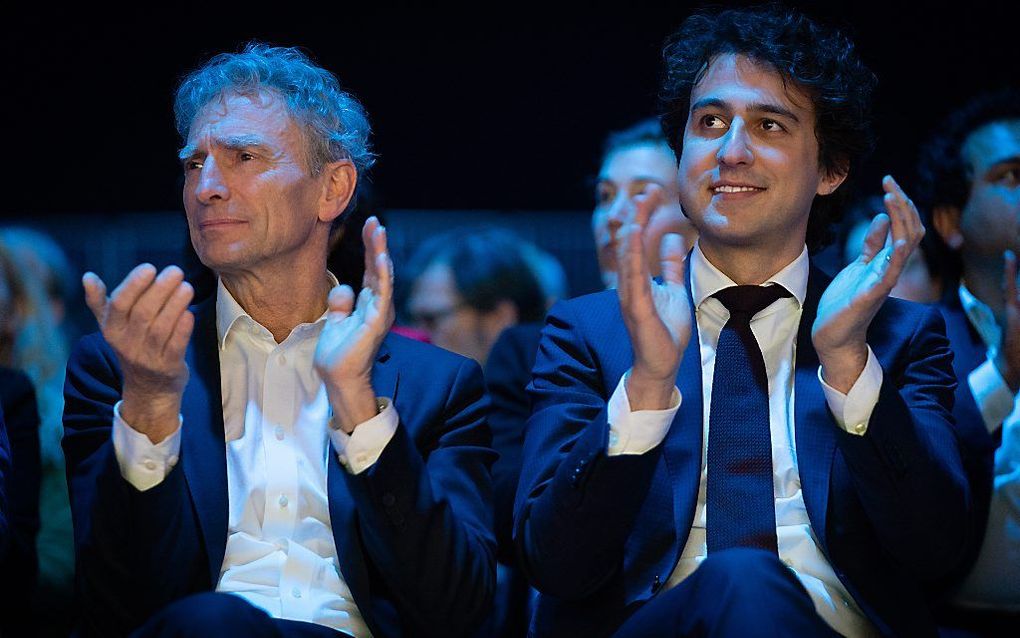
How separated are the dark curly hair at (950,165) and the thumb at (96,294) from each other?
1.96 meters

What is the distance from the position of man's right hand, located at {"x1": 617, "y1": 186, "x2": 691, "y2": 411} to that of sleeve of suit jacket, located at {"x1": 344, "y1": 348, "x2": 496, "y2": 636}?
0.36 m

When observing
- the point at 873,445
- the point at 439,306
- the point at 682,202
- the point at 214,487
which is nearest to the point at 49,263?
the point at 439,306

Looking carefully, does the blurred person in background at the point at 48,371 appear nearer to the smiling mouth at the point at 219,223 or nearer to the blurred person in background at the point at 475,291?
the smiling mouth at the point at 219,223

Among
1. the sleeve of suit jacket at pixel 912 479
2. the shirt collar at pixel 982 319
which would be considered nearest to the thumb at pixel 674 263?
the sleeve of suit jacket at pixel 912 479

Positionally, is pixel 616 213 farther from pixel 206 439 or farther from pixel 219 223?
pixel 206 439

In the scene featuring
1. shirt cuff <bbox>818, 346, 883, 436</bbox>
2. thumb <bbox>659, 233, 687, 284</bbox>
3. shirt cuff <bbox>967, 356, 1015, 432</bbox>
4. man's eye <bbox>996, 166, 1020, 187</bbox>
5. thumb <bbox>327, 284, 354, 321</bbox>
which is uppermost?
thumb <bbox>659, 233, 687, 284</bbox>

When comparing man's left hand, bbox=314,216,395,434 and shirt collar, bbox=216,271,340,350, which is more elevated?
man's left hand, bbox=314,216,395,434

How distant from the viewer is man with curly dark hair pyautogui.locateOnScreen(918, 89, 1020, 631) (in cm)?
241

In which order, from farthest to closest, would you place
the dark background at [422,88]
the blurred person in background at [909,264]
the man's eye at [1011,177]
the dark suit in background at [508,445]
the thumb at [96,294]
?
the dark background at [422,88]
the blurred person in background at [909,264]
the man's eye at [1011,177]
the dark suit in background at [508,445]
the thumb at [96,294]

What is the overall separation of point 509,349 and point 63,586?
111 cm

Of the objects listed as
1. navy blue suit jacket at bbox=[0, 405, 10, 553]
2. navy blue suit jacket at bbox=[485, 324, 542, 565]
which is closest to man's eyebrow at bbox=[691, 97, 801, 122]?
navy blue suit jacket at bbox=[485, 324, 542, 565]

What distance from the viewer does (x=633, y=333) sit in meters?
1.91

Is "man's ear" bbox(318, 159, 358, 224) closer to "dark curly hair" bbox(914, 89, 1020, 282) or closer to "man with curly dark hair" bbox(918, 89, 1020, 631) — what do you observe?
"man with curly dark hair" bbox(918, 89, 1020, 631)

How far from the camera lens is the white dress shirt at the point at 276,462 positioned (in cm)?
193
